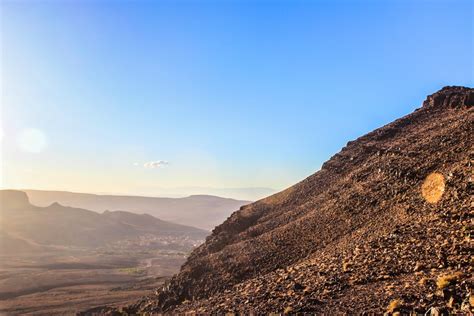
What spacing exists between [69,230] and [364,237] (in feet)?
450

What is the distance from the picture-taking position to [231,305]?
15500mm

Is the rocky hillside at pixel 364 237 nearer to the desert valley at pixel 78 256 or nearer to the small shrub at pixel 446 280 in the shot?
the small shrub at pixel 446 280

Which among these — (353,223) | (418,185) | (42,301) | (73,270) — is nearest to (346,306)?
(353,223)

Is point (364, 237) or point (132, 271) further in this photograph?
point (132, 271)

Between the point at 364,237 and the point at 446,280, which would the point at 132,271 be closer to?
the point at 364,237

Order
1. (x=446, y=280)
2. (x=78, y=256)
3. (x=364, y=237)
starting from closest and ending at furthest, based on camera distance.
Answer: (x=446, y=280) → (x=364, y=237) → (x=78, y=256)

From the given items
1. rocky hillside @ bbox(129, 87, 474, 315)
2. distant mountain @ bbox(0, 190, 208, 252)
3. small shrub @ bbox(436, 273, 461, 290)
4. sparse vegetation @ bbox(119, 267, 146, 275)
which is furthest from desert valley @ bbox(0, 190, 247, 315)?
small shrub @ bbox(436, 273, 461, 290)

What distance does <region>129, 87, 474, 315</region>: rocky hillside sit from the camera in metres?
12.2

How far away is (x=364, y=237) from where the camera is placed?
18016 mm

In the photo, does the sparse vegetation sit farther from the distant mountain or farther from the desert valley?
the distant mountain

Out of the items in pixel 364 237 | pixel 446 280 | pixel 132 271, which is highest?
pixel 364 237

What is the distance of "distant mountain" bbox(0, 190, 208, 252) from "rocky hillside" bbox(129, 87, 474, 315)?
100857mm

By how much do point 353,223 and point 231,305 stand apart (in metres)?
8.96

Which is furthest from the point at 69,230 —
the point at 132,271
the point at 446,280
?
the point at 446,280
